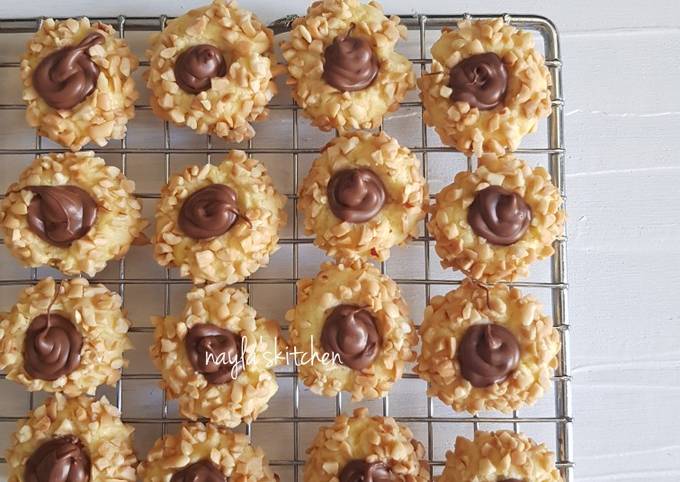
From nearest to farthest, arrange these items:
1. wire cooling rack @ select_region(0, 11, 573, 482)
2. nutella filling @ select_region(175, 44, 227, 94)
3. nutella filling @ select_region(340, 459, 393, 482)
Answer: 1. nutella filling @ select_region(340, 459, 393, 482)
2. nutella filling @ select_region(175, 44, 227, 94)
3. wire cooling rack @ select_region(0, 11, 573, 482)

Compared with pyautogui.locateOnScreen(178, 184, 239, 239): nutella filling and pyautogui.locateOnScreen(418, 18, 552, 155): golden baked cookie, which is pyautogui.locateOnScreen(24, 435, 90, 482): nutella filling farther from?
pyautogui.locateOnScreen(418, 18, 552, 155): golden baked cookie

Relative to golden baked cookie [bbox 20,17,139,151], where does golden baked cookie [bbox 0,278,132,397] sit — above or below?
below

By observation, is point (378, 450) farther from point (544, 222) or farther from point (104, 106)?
point (104, 106)

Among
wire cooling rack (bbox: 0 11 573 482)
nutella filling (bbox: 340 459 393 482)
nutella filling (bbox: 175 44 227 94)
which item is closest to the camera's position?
nutella filling (bbox: 340 459 393 482)

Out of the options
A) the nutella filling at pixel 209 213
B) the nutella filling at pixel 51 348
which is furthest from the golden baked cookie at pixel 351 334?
the nutella filling at pixel 51 348

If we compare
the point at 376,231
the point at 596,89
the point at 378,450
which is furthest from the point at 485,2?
the point at 378,450

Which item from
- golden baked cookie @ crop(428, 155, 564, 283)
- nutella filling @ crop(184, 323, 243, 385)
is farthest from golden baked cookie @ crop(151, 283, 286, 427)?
golden baked cookie @ crop(428, 155, 564, 283)

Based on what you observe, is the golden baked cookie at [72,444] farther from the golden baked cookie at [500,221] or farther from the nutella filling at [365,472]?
the golden baked cookie at [500,221]
